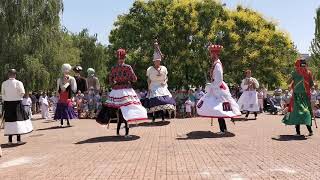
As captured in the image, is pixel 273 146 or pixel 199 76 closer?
pixel 273 146

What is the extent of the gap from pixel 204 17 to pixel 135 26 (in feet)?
14.1

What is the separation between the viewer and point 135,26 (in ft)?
108

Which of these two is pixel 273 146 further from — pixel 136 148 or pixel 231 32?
pixel 231 32

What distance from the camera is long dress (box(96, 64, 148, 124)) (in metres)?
12.9

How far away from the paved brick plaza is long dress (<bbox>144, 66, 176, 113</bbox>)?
2366mm

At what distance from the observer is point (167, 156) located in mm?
9672

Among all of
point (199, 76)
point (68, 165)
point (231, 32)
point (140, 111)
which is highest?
point (231, 32)

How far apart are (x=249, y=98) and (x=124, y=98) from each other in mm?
8108

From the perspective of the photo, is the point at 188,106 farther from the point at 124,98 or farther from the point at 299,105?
the point at 299,105

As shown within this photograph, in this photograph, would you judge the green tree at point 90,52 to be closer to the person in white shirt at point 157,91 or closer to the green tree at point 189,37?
the green tree at point 189,37

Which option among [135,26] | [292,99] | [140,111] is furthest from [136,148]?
[135,26]

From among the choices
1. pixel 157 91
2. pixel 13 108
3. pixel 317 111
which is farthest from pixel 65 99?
pixel 317 111

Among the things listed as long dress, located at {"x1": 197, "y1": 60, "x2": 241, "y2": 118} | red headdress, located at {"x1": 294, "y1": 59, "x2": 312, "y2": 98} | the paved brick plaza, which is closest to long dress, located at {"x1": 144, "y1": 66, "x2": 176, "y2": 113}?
the paved brick plaza

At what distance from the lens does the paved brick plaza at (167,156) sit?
7.93m
